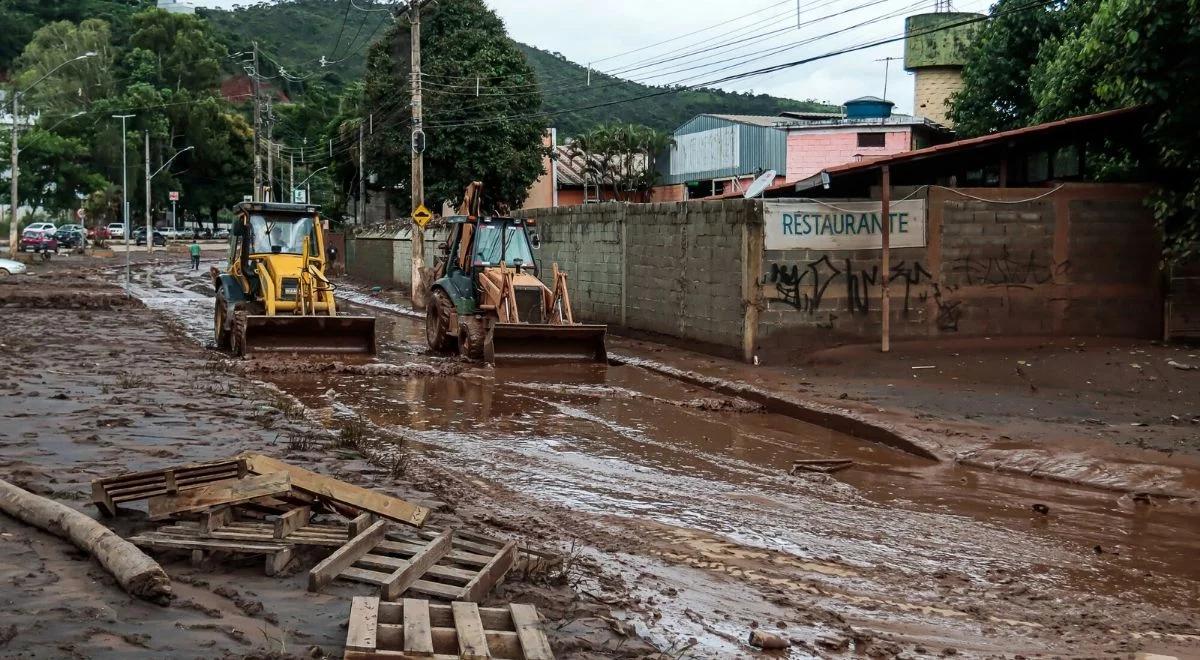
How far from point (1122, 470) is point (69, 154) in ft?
232

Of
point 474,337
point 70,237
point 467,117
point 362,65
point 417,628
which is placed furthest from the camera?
point 362,65

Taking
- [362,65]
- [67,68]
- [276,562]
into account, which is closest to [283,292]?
[276,562]

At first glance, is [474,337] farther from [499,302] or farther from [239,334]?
[239,334]

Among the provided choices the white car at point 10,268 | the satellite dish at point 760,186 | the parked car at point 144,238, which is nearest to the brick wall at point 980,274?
the satellite dish at point 760,186

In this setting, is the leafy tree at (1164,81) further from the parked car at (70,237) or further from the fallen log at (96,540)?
the parked car at (70,237)

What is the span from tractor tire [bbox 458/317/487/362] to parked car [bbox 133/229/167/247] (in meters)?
67.8

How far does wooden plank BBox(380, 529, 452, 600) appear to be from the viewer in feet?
19.5

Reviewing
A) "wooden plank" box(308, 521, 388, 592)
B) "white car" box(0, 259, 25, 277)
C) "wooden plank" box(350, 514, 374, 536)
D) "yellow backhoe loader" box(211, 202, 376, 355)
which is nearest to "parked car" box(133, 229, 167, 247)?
"white car" box(0, 259, 25, 277)

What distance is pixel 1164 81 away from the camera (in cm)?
1662

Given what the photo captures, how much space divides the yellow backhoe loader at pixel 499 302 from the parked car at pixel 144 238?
2621 inches

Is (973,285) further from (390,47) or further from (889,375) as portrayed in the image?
(390,47)

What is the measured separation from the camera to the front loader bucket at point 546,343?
60.8ft

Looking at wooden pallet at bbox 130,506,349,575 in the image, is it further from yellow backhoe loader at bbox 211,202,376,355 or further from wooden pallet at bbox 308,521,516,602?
yellow backhoe loader at bbox 211,202,376,355

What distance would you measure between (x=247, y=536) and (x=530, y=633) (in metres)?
2.27
